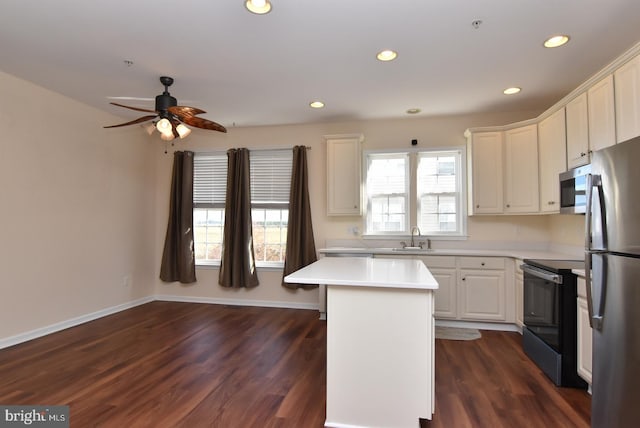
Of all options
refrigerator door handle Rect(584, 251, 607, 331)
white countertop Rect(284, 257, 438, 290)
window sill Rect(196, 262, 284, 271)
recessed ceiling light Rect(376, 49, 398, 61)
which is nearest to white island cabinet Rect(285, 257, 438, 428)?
white countertop Rect(284, 257, 438, 290)

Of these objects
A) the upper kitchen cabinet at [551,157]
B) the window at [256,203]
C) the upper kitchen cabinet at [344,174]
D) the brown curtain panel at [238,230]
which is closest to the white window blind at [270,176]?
the window at [256,203]

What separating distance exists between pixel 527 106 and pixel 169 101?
409 centimetres

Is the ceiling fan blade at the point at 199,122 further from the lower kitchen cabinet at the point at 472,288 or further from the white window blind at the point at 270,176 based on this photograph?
the lower kitchen cabinet at the point at 472,288

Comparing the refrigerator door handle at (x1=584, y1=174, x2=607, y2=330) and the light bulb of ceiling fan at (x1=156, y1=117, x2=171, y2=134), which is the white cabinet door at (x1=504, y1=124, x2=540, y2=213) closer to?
the refrigerator door handle at (x1=584, y1=174, x2=607, y2=330)

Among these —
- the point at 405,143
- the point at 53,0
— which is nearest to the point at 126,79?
the point at 53,0

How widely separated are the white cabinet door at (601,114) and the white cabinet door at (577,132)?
7cm

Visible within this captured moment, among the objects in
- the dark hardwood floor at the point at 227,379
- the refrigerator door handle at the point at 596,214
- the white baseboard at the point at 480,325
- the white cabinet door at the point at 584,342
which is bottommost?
the dark hardwood floor at the point at 227,379

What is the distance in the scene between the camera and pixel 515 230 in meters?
4.33

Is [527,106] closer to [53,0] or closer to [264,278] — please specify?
[264,278]

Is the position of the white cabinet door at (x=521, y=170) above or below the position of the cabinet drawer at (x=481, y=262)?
above

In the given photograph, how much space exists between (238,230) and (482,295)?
3284mm

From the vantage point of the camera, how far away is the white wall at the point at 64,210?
11.0ft

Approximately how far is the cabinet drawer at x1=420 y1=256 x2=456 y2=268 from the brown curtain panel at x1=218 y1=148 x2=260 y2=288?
243 cm

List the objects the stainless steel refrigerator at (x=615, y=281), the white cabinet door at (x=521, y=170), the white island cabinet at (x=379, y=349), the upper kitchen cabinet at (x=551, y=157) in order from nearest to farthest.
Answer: the stainless steel refrigerator at (x=615, y=281)
the white island cabinet at (x=379, y=349)
the upper kitchen cabinet at (x=551, y=157)
the white cabinet door at (x=521, y=170)
